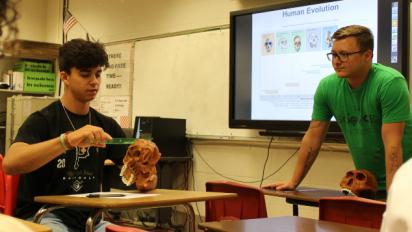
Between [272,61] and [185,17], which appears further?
[185,17]

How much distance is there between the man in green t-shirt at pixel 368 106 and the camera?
2621 mm

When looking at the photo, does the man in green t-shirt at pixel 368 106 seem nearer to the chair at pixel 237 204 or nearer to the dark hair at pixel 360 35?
the dark hair at pixel 360 35

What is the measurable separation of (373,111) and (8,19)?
228cm

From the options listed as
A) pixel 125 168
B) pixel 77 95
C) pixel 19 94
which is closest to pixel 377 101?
pixel 125 168

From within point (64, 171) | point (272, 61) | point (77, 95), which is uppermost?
point (272, 61)

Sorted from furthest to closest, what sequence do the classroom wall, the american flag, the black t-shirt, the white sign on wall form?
1. the american flag
2. the white sign on wall
3. the classroom wall
4. the black t-shirt

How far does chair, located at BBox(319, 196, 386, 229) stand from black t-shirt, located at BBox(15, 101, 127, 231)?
1107 mm

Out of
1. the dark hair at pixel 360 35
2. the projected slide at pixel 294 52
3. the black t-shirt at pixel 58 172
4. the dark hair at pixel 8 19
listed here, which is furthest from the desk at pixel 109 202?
the projected slide at pixel 294 52

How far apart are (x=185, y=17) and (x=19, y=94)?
282 centimetres

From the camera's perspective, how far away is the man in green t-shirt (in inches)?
103

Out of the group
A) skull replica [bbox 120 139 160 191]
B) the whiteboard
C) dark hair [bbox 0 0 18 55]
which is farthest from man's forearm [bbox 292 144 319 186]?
dark hair [bbox 0 0 18 55]

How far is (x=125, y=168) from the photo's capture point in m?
2.58

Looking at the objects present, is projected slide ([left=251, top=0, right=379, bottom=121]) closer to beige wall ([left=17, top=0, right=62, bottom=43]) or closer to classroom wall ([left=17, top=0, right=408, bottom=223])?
classroom wall ([left=17, top=0, right=408, bottom=223])

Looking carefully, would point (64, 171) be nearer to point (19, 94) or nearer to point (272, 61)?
point (272, 61)
